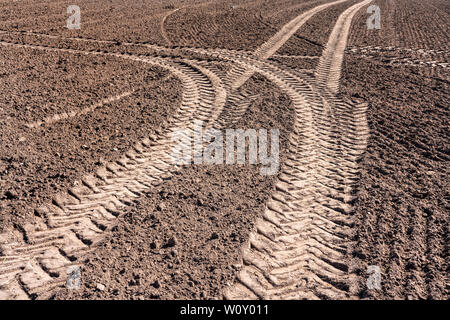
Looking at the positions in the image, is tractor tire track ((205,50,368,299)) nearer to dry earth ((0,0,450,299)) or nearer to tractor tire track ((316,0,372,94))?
dry earth ((0,0,450,299))

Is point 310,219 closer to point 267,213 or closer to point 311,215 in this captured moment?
point 311,215

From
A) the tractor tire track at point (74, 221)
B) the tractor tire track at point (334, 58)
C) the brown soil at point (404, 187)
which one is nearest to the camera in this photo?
the tractor tire track at point (74, 221)

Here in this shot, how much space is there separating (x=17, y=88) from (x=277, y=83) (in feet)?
18.0

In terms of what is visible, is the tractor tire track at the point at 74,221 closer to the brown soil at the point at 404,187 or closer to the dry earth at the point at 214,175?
the dry earth at the point at 214,175

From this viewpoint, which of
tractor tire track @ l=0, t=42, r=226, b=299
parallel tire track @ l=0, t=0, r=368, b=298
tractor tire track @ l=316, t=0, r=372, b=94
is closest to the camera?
tractor tire track @ l=0, t=42, r=226, b=299

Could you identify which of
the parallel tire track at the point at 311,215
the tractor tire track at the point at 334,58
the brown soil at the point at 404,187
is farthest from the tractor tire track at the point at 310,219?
the tractor tire track at the point at 334,58

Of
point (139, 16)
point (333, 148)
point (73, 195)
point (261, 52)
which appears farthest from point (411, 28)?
point (73, 195)

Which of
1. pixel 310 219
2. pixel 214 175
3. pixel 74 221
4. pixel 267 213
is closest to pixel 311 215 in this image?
pixel 310 219

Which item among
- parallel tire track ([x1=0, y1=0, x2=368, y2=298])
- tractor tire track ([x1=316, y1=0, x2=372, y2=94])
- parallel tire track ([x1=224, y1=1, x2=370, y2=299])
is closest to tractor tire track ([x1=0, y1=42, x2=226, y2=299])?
parallel tire track ([x1=0, y1=0, x2=368, y2=298])

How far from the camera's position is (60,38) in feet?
37.9

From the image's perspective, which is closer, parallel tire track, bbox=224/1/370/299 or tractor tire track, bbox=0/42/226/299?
tractor tire track, bbox=0/42/226/299

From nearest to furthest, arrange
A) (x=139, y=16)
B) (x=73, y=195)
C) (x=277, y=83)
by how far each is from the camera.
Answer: (x=73, y=195), (x=277, y=83), (x=139, y=16)

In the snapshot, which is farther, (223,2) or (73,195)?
(223,2)

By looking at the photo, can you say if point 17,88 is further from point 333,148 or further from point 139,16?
point 139,16
